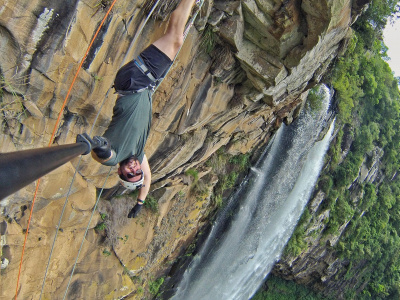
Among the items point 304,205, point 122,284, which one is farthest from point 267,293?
point 122,284

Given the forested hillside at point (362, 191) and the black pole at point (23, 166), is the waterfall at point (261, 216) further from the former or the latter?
the black pole at point (23, 166)

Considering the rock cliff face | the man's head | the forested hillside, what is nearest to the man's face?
the man's head

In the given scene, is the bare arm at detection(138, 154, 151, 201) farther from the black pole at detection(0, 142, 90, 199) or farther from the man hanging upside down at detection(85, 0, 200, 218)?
the black pole at detection(0, 142, 90, 199)

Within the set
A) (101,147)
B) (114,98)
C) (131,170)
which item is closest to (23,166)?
(101,147)

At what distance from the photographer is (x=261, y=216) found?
13.1 meters

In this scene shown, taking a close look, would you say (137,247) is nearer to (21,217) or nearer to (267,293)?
(21,217)

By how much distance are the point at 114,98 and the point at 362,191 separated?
14025 millimetres

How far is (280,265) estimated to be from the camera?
1470cm

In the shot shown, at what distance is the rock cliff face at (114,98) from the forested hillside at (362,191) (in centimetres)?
575

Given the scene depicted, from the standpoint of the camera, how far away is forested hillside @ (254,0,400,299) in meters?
14.0

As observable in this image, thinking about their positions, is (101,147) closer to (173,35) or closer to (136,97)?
(136,97)

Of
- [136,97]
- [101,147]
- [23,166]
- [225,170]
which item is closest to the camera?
[23,166]

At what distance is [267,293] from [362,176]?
7.68 m

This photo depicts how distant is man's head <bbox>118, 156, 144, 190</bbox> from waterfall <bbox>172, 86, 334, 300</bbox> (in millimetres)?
8478
